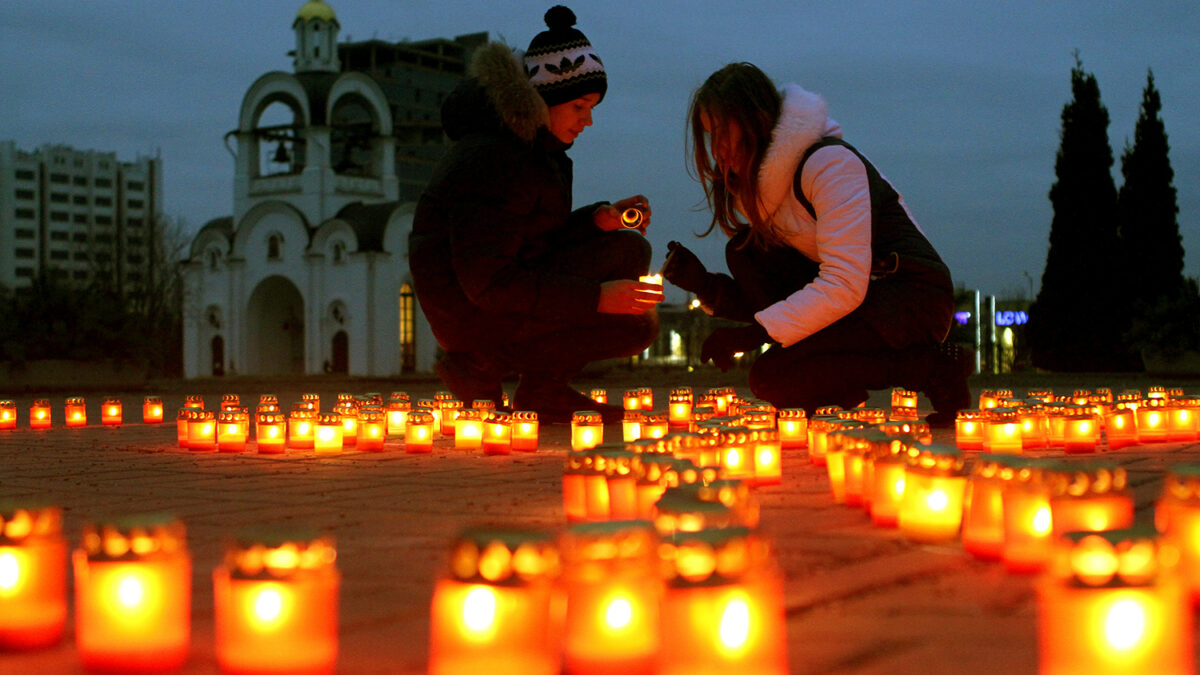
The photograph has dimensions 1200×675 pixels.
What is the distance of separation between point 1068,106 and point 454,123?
1898 cm

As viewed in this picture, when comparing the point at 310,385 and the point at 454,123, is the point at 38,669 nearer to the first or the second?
the point at 454,123

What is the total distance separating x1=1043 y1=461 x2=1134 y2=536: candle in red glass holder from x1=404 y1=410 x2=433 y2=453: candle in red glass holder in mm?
2986

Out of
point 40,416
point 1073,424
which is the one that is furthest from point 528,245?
point 40,416

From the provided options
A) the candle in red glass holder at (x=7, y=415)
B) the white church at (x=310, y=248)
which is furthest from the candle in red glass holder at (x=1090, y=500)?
the white church at (x=310, y=248)

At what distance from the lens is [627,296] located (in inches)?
203

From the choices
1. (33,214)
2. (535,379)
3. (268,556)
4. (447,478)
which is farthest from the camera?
(33,214)

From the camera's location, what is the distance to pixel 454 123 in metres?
5.85

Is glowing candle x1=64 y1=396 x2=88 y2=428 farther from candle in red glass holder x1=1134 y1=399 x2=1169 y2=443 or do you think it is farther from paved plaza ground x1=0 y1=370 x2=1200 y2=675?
candle in red glass holder x1=1134 y1=399 x2=1169 y2=443

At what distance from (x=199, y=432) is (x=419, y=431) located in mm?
1053

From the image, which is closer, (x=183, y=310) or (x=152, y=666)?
(x=152, y=666)

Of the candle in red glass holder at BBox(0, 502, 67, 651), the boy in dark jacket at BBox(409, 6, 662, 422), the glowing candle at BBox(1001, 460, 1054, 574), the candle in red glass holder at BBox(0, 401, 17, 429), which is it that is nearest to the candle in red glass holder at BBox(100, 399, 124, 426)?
the candle in red glass holder at BBox(0, 401, 17, 429)

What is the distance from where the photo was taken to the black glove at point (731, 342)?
4.91 meters

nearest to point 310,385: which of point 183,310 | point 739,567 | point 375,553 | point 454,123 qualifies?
point 454,123

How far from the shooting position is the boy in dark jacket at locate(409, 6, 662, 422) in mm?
5176
